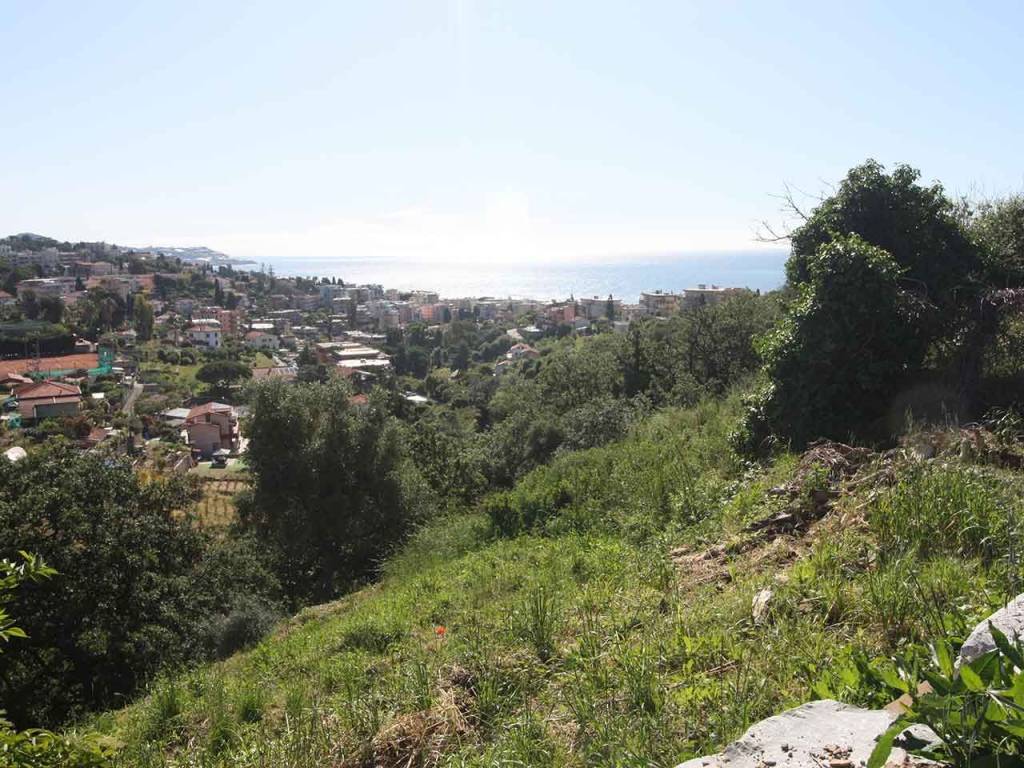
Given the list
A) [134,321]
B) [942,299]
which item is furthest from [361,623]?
[134,321]

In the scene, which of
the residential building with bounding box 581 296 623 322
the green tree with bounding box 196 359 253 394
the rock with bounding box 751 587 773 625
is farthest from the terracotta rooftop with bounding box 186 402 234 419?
the residential building with bounding box 581 296 623 322

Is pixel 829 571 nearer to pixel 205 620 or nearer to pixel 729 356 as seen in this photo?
pixel 205 620

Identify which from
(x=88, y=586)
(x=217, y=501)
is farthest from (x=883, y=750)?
(x=217, y=501)

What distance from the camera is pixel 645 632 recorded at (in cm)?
316

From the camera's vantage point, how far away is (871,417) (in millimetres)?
6738

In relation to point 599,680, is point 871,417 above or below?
above

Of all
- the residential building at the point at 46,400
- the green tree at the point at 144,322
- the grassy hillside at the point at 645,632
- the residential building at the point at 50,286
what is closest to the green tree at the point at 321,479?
the grassy hillside at the point at 645,632

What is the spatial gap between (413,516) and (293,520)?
2.32 meters

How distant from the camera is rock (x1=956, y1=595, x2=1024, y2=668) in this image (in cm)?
160

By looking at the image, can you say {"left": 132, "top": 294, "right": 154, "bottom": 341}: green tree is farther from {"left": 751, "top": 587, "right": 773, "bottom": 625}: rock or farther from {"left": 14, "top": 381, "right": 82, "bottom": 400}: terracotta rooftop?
{"left": 751, "top": 587, "right": 773, "bottom": 625}: rock

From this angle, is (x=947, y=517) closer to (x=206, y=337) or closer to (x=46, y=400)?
(x=46, y=400)

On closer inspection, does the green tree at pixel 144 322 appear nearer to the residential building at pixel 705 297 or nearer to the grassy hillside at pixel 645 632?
the residential building at pixel 705 297

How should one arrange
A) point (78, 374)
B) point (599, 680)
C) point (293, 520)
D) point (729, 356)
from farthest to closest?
point (78, 374) < point (729, 356) < point (293, 520) < point (599, 680)

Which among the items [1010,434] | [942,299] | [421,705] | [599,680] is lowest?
[421,705]
